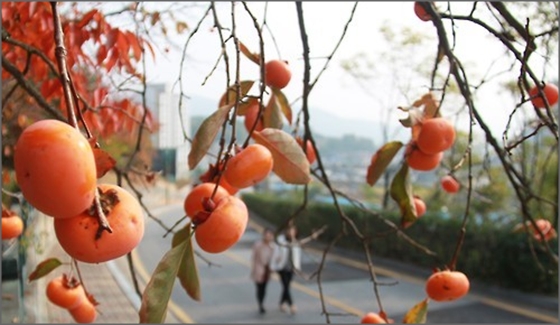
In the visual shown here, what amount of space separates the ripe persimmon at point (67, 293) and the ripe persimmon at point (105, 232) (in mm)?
818

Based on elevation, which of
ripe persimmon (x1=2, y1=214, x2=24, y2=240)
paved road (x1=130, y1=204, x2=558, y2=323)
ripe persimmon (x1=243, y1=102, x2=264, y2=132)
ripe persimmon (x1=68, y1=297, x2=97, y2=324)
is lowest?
paved road (x1=130, y1=204, x2=558, y2=323)

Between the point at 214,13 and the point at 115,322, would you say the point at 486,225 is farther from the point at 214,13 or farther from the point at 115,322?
the point at 214,13

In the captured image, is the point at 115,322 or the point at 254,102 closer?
the point at 254,102

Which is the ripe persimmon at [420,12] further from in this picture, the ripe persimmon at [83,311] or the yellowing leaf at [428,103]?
the ripe persimmon at [83,311]

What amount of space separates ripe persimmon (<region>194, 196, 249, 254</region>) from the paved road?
139 inches

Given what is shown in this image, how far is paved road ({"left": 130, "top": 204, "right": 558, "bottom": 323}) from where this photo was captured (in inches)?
205

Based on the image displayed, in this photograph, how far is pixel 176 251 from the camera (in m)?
0.67

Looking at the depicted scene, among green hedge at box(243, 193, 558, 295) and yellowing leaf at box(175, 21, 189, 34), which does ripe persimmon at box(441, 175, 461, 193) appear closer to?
yellowing leaf at box(175, 21, 189, 34)

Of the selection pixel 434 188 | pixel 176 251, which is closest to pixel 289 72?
pixel 176 251

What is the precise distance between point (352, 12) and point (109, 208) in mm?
846

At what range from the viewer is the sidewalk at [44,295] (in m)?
2.80

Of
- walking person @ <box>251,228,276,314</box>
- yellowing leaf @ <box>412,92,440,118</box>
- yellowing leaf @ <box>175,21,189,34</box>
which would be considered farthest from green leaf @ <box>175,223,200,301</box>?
walking person @ <box>251,228,276,314</box>

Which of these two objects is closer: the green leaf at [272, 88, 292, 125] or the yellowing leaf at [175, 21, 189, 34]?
the green leaf at [272, 88, 292, 125]

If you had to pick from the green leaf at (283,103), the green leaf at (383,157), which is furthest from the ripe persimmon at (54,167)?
the green leaf at (383,157)
